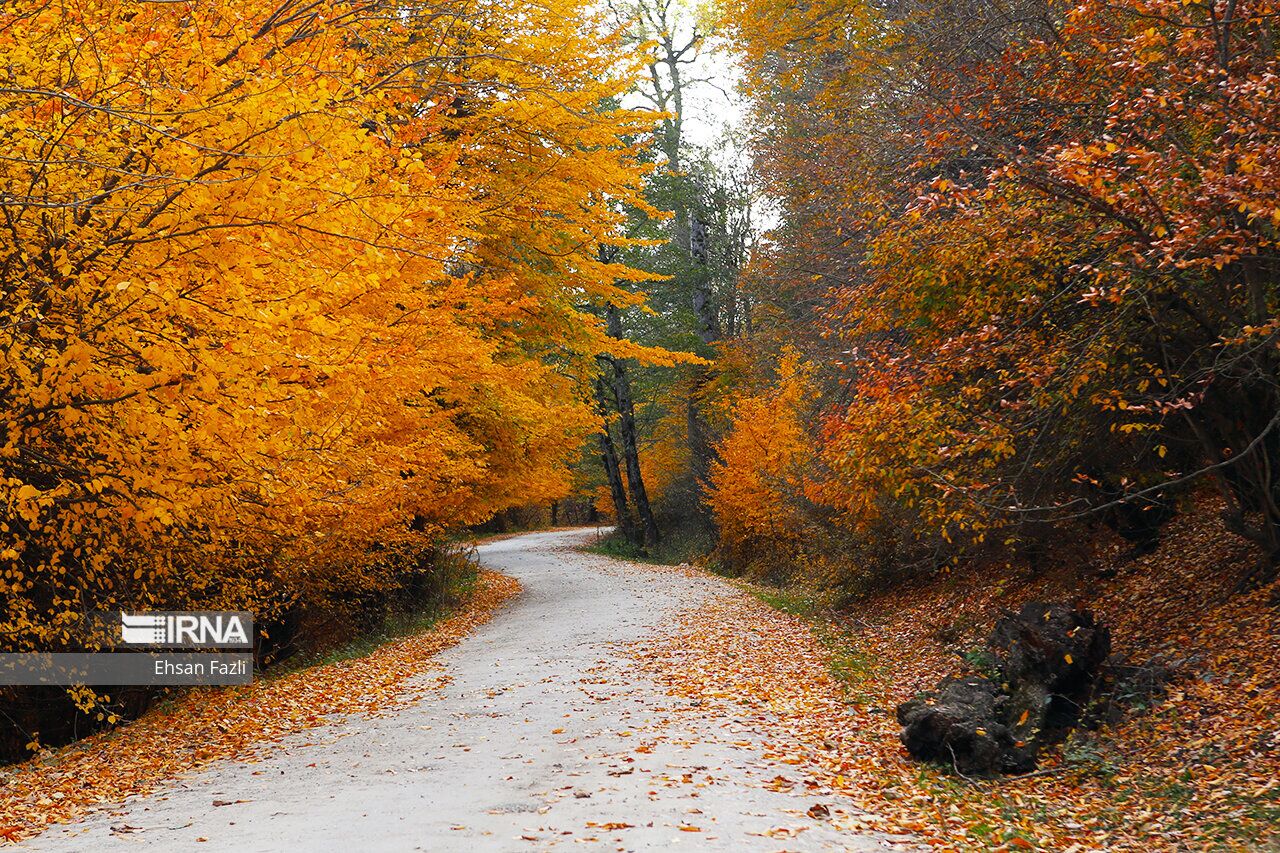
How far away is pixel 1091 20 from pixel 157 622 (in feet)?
31.9

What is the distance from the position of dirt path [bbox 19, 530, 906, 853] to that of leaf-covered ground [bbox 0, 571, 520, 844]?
0.95 ft

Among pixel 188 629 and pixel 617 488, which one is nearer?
pixel 188 629

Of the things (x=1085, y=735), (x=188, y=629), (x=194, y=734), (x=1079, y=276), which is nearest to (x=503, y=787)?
(x=194, y=734)

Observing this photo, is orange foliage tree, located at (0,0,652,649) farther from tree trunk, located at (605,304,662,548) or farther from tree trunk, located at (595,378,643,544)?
tree trunk, located at (595,378,643,544)

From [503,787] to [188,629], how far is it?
5181 mm

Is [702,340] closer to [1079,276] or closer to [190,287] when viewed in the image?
[1079,276]

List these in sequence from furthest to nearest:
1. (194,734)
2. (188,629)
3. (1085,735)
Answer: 1. (188,629)
2. (194,734)
3. (1085,735)

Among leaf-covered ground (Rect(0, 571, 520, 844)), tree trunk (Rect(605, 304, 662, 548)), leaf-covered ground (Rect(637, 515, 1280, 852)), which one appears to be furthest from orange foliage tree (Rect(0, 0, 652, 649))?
tree trunk (Rect(605, 304, 662, 548))

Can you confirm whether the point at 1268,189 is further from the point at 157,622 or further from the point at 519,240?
the point at 519,240

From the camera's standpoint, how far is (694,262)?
2842 centimetres

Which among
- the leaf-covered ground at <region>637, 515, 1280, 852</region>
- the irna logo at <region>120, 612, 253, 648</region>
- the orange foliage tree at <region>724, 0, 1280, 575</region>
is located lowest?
the leaf-covered ground at <region>637, 515, 1280, 852</region>

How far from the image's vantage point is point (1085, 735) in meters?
7.44

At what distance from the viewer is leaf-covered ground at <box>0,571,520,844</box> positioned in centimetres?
653

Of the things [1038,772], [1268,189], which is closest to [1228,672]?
[1038,772]
